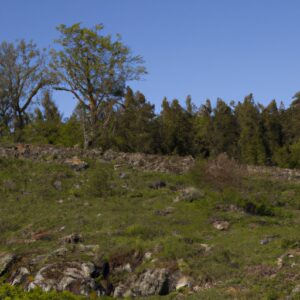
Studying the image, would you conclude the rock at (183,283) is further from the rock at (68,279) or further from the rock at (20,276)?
the rock at (20,276)

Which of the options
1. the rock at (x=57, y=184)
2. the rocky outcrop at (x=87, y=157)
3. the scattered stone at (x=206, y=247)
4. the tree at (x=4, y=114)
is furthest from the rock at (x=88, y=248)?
the tree at (x=4, y=114)

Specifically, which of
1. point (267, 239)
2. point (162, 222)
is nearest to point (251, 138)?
point (162, 222)

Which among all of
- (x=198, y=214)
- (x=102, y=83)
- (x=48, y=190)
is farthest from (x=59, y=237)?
(x=102, y=83)

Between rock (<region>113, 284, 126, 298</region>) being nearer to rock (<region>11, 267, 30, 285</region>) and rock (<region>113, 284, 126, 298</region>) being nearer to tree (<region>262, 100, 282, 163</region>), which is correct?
rock (<region>11, 267, 30, 285</region>)

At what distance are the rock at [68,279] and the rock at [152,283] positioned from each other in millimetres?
1180

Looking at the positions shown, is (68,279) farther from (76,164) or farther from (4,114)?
(4,114)

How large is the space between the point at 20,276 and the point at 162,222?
23.4 feet

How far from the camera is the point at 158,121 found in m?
59.1

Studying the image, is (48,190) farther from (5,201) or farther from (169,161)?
(169,161)

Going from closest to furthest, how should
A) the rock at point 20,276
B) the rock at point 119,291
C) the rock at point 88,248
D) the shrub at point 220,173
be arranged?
the rock at point 119,291 < the rock at point 20,276 < the rock at point 88,248 < the shrub at point 220,173

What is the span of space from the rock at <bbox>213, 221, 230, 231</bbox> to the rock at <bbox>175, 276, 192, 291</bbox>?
18.3ft

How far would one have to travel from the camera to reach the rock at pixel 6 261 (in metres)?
18.5

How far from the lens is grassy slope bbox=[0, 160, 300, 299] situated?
15930mm

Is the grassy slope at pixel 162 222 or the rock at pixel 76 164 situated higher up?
the rock at pixel 76 164
